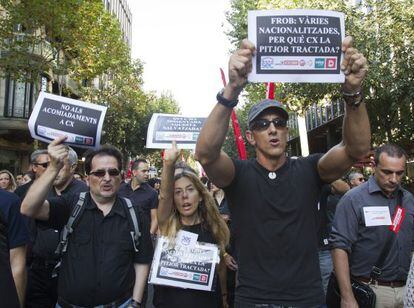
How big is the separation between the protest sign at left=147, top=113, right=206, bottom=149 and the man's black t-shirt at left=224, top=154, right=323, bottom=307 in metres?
4.24

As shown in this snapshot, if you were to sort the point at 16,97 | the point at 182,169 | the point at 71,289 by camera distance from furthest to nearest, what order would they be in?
the point at 16,97, the point at 182,169, the point at 71,289

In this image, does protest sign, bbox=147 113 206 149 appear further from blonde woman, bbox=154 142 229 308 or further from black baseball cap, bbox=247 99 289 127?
black baseball cap, bbox=247 99 289 127

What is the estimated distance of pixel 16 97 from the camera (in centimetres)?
2456

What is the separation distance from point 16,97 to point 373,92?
17.6m

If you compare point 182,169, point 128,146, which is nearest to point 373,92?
point 182,169

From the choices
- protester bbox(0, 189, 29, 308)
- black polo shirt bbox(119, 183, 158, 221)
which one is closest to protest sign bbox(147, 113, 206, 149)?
black polo shirt bbox(119, 183, 158, 221)

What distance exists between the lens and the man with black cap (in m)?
2.52

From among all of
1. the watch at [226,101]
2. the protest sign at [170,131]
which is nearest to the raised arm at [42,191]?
the watch at [226,101]

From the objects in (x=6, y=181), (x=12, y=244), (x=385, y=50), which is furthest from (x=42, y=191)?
(x=385, y=50)

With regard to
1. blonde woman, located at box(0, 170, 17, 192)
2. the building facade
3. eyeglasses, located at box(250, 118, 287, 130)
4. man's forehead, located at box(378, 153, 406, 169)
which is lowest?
blonde woman, located at box(0, 170, 17, 192)

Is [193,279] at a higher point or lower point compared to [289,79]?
lower

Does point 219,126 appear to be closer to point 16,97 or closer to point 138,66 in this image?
point 16,97

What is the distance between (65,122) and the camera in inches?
161

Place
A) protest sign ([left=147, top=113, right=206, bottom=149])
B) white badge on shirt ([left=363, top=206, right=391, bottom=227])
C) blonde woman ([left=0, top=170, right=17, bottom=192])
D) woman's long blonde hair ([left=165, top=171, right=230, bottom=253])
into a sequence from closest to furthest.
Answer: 1. white badge on shirt ([left=363, top=206, right=391, bottom=227])
2. woman's long blonde hair ([left=165, top=171, right=230, bottom=253])
3. protest sign ([left=147, top=113, right=206, bottom=149])
4. blonde woman ([left=0, top=170, right=17, bottom=192])
